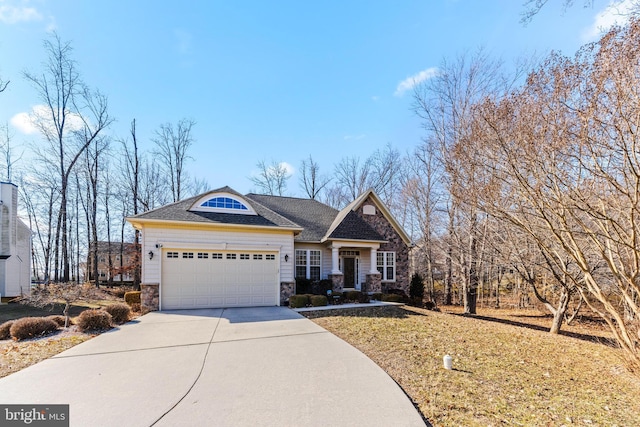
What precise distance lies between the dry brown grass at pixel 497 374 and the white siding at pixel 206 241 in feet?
Result: 13.4

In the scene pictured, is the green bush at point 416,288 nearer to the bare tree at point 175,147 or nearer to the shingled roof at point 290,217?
the shingled roof at point 290,217

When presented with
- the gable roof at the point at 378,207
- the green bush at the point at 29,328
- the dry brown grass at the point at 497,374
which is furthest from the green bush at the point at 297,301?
the green bush at the point at 29,328

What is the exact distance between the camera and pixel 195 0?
9422mm

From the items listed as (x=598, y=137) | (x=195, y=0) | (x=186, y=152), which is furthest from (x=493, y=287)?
(x=186, y=152)

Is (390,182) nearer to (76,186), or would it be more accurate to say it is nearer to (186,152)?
(186,152)

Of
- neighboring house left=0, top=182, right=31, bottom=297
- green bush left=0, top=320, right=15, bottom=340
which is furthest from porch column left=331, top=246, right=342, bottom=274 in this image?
neighboring house left=0, top=182, right=31, bottom=297

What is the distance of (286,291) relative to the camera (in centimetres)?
1246

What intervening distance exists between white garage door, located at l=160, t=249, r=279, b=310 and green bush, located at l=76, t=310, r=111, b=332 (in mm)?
2751

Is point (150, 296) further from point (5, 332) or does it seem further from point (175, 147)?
point (175, 147)

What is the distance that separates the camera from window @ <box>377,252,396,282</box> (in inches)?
640

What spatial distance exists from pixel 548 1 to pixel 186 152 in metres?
26.5

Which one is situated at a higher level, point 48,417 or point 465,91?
point 465,91

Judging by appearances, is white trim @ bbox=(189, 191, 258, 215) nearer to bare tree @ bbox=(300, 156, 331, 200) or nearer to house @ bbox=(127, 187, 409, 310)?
house @ bbox=(127, 187, 409, 310)

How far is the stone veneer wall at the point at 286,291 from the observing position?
40.6 feet
